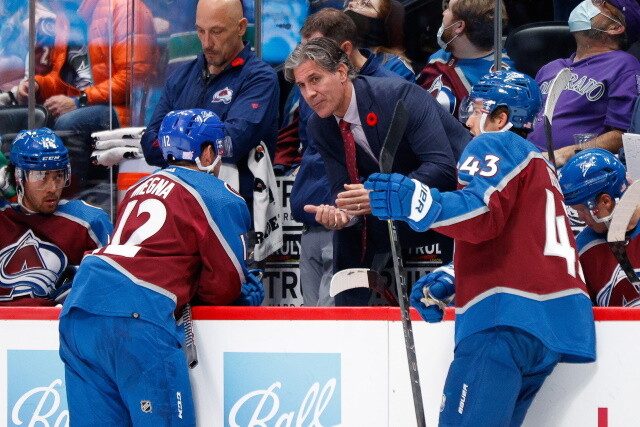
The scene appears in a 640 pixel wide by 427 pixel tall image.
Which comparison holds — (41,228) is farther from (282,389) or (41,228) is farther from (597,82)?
(597,82)

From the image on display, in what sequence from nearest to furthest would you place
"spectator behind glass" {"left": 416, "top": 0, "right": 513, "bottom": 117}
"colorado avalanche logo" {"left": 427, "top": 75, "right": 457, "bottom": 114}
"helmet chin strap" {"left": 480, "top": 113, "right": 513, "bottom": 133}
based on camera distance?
"helmet chin strap" {"left": 480, "top": 113, "right": 513, "bottom": 133} < "colorado avalanche logo" {"left": 427, "top": 75, "right": 457, "bottom": 114} < "spectator behind glass" {"left": 416, "top": 0, "right": 513, "bottom": 117}

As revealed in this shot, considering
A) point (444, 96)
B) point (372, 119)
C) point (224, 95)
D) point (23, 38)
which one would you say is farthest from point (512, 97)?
point (23, 38)

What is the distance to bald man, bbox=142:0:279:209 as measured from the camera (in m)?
4.52

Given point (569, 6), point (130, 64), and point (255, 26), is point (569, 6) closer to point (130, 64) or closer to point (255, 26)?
point (255, 26)

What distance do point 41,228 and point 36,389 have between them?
907mm

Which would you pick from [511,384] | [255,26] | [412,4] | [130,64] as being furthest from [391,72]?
[511,384]

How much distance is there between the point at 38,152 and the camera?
4223 millimetres

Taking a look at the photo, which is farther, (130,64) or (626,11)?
(130,64)

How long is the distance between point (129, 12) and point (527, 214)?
9.73 ft

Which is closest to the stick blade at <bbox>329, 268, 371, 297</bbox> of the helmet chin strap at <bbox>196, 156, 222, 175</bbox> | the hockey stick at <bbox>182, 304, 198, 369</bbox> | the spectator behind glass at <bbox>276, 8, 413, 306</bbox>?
the hockey stick at <bbox>182, 304, 198, 369</bbox>

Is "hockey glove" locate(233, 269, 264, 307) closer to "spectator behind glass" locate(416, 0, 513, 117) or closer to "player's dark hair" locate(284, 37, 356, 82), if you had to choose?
"player's dark hair" locate(284, 37, 356, 82)

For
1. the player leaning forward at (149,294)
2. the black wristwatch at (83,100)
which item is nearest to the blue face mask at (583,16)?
the player leaning forward at (149,294)

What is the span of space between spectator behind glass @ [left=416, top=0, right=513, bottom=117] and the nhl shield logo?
212 cm

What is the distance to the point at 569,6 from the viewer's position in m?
4.87
